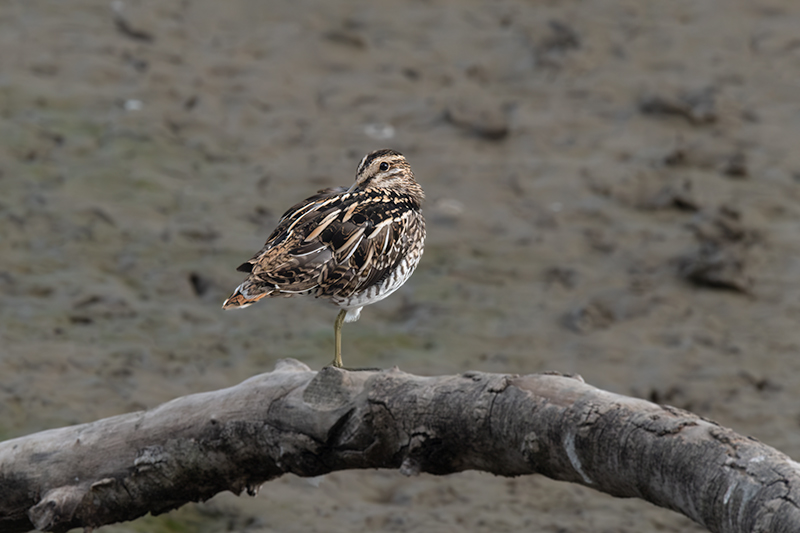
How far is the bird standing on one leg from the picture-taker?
392 cm

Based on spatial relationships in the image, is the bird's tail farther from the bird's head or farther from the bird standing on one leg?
the bird's head

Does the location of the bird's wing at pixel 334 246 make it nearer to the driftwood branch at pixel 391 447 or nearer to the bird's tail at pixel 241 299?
the bird's tail at pixel 241 299

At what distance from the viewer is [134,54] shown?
10367 millimetres

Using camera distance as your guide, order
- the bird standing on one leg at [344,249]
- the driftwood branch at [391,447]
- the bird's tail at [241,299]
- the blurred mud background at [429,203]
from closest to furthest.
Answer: the driftwood branch at [391,447] < the bird's tail at [241,299] < the bird standing on one leg at [344,249] < the blurred mud background at [429,203]

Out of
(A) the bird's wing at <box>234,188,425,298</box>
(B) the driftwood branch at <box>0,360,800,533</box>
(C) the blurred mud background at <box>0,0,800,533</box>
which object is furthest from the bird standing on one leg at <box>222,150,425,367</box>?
(C) the blurred mud background at <box>0,0,800,533</box>

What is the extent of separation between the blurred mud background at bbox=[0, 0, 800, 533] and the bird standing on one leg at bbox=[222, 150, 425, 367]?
6.88ft

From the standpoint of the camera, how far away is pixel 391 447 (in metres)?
3.68

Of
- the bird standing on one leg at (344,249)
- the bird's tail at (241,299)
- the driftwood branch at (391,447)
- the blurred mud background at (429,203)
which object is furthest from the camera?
the blurred mud background at (429,203)

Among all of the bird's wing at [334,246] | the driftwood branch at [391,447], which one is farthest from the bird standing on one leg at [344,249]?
the driftwood branch at [391,447]

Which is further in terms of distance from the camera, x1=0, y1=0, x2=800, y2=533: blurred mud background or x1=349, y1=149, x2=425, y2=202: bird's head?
x1=0, y1=0, x2=800, y2=533: blurred mud background

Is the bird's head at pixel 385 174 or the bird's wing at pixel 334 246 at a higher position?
the bird's head at pixel 385 174

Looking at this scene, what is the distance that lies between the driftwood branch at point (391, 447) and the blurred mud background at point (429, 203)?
5.76 feet

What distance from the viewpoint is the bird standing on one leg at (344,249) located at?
3923mm

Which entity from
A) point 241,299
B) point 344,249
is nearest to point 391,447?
point 241,299
